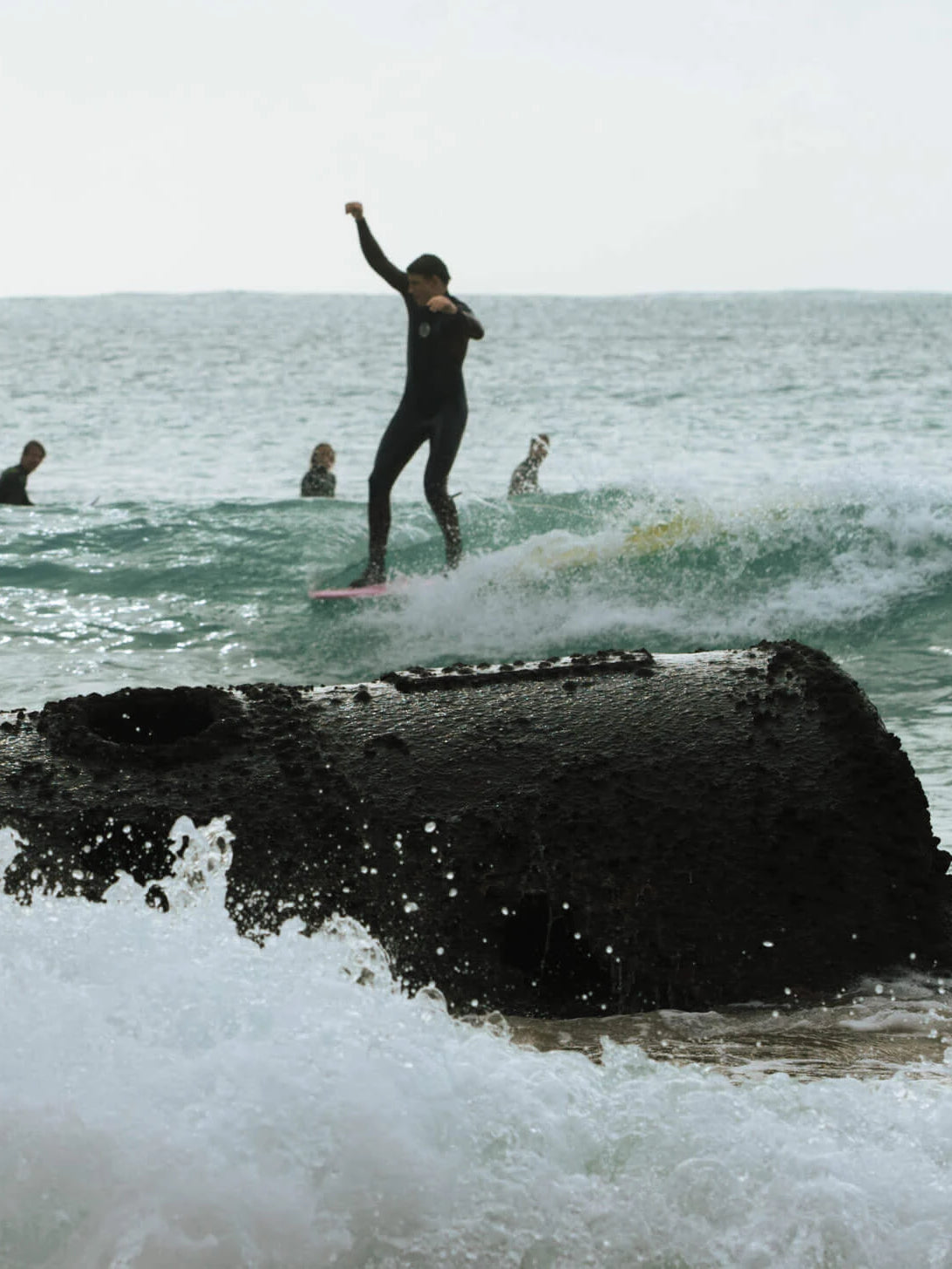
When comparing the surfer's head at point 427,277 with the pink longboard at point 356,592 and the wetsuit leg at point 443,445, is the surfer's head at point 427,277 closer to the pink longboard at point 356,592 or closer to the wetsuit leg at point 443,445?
the wetsuit leg at point 443,445

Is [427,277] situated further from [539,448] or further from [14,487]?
[539,448]

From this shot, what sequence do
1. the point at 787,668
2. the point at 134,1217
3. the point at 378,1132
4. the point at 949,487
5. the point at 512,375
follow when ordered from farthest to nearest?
the point at 512,375 → the point at 949,487 → the point at 787,668 → the point at 378,1132 → the point at 134,1217

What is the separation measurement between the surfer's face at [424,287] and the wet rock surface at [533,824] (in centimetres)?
561

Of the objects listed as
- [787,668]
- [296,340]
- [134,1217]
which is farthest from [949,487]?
[296,340]

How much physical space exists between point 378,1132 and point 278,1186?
0.17 meters

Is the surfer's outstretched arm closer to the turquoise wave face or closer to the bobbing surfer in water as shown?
the bobbing surfer in water

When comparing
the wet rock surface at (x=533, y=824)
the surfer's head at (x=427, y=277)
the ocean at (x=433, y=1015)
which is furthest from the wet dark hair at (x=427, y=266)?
the wet rock surface at (x=533, y=824)

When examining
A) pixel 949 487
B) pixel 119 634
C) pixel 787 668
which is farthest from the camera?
pixel 949 487

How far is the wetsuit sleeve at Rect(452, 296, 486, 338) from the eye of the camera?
868 centimetres

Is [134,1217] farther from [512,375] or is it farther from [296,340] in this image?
[296,340]

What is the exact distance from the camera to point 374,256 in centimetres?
909

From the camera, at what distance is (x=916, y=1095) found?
8.47 ft

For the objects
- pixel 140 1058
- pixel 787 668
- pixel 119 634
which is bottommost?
pixel 119 634

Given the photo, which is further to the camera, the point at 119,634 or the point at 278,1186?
the point at 119,634
